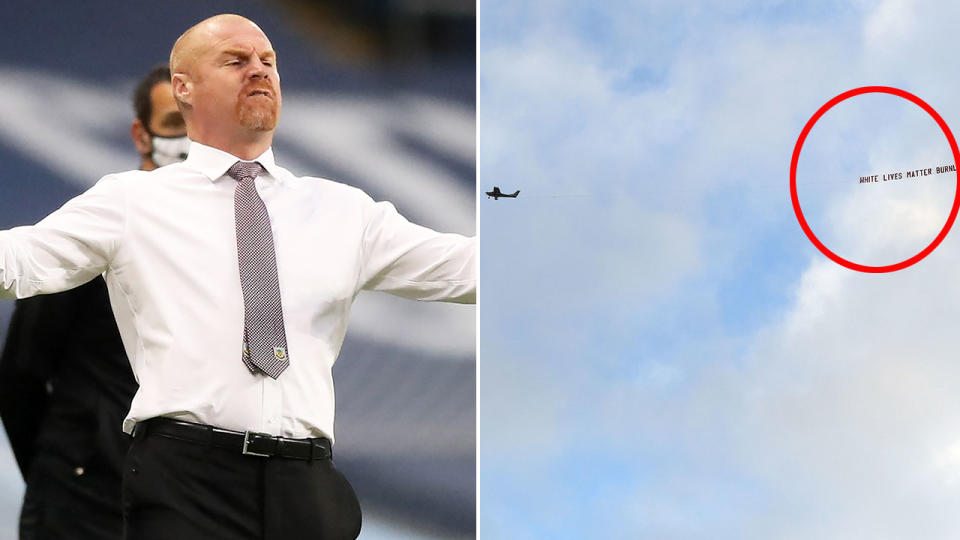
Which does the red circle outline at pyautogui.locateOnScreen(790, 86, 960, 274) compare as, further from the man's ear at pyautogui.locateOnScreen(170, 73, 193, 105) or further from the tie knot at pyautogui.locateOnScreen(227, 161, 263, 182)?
the man's ear at pyautogui.locateOnScreen(170, 73, 193, 105)

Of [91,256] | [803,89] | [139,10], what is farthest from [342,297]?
[803,89]

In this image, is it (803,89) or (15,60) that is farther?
(803,89)

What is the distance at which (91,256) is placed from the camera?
1900mm

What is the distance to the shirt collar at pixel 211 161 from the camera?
2.00 metres

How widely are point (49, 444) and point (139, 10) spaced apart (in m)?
0.98

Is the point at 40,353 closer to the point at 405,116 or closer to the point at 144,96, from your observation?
the point at 144,96

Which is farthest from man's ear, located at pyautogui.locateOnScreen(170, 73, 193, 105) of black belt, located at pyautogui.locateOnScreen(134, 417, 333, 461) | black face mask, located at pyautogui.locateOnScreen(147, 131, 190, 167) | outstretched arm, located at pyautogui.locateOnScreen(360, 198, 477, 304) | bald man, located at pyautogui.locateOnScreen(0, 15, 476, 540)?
black belt, located at pyautogui.locateOnScreen(134, 417, 333, 461)

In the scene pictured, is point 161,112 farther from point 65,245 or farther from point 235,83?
point 65,245

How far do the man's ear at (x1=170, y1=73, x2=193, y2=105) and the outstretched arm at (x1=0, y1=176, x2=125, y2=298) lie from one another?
0.73ft

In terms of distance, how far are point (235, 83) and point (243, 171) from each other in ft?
0.60

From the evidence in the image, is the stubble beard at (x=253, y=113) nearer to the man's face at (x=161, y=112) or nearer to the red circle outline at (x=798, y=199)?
the man's face at (x=161, y=112)

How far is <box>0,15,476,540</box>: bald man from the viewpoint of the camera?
176cm

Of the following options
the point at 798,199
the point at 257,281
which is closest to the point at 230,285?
the point at 257,281

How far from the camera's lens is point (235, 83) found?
2.04 m
